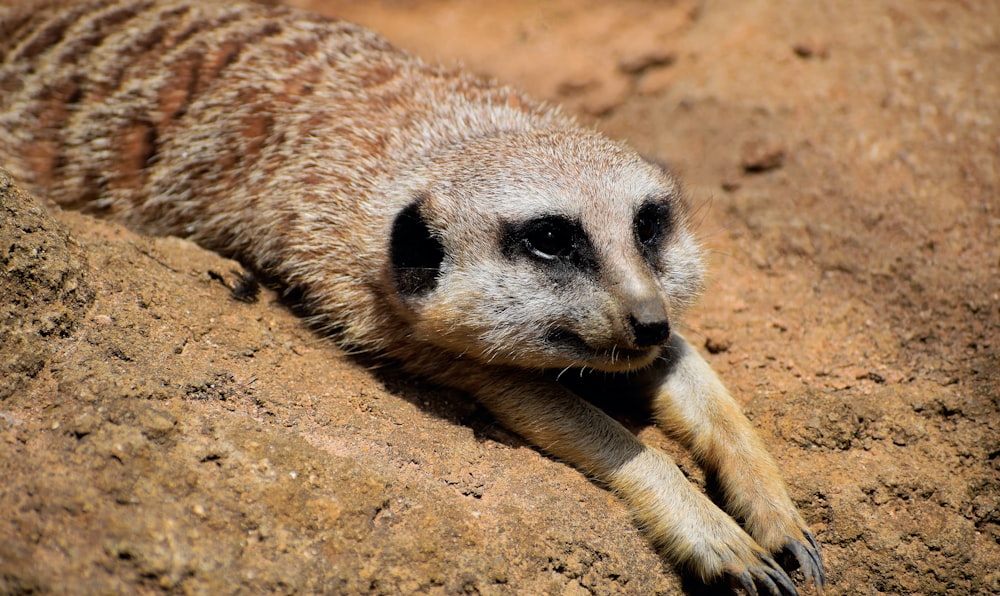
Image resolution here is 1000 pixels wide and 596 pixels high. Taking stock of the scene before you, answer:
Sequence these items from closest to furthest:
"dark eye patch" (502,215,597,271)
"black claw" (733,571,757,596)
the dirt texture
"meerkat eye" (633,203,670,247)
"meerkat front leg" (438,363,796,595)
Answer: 1. the dirt texture
2. "black claw" (733,571,757,596)
3. "meerkat front leg" (438,363,796,595)
4. "dark eye patch" (502,215,597,271)
5. "meerkat eye" (633,203,670,247)

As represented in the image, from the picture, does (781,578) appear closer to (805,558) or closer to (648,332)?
(805,558)

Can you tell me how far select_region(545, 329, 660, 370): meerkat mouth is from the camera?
9.03 feet

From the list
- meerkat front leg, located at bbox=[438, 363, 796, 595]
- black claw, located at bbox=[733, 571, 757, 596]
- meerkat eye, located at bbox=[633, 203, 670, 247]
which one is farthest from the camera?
meerkat eye, located at bbox=[633, 203, 670, 247]

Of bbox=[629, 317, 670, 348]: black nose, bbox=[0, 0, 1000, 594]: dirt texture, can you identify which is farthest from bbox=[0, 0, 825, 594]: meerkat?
bbox=[0, 0, 1000, 594]: dirt texture

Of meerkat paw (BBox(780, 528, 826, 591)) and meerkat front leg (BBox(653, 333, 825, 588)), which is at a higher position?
meerkat front leg (BBox(653, 333, 825, 588))

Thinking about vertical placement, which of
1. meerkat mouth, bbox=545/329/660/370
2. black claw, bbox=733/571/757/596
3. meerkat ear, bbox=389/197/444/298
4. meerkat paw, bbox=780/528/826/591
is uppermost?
meerkat ear, bbox=389/197/444/298

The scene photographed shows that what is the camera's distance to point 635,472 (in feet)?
9.53

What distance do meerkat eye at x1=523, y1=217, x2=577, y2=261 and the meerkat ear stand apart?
39cm

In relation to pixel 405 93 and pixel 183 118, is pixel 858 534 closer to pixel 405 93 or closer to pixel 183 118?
pixel 405 93

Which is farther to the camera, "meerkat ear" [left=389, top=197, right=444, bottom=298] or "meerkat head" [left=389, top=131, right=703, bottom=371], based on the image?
"meerkat ear" [left=389, top=197, right=444, bottom=298]

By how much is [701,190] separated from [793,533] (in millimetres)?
2476

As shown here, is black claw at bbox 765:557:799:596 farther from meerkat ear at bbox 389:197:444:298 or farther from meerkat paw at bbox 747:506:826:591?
meerkat ear at bbox 389:197:444:298

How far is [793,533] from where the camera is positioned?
2814 millimetres

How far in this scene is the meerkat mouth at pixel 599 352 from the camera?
2.75 m
